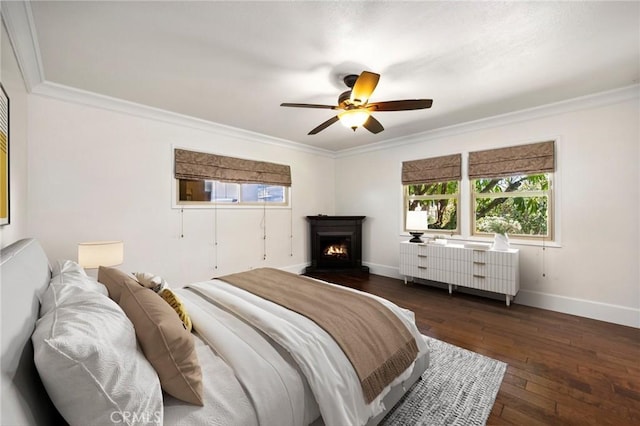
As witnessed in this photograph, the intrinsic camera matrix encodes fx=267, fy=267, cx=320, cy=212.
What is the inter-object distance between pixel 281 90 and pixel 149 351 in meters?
2.62

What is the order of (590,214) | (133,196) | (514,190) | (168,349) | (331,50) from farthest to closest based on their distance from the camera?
(514,190) → (133,196) → (590,214) → (331,50) → (168,349)

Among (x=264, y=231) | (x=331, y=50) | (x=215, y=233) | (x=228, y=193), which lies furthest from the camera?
(x=264, y=231)

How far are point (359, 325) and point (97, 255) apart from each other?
2.50 metres

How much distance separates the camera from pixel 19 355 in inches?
28.6

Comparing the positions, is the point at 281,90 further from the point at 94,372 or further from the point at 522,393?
the point at 522,393

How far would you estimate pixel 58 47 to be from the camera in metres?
2.12

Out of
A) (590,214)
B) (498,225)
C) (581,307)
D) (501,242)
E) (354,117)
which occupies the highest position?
(354,117)


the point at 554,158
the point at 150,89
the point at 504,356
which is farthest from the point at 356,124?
the point at 554,158

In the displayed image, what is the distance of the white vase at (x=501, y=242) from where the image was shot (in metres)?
3.53

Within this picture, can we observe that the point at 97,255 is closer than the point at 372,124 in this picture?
Yes

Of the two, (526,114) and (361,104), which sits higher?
(526,114)

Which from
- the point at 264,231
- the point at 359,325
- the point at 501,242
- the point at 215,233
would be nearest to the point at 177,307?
the point at 359,325

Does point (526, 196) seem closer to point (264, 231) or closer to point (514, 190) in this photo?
point (514, 190)

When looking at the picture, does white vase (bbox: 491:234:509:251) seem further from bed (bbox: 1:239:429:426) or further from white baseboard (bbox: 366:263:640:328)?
bed (bbox: 1:239:429:426)
